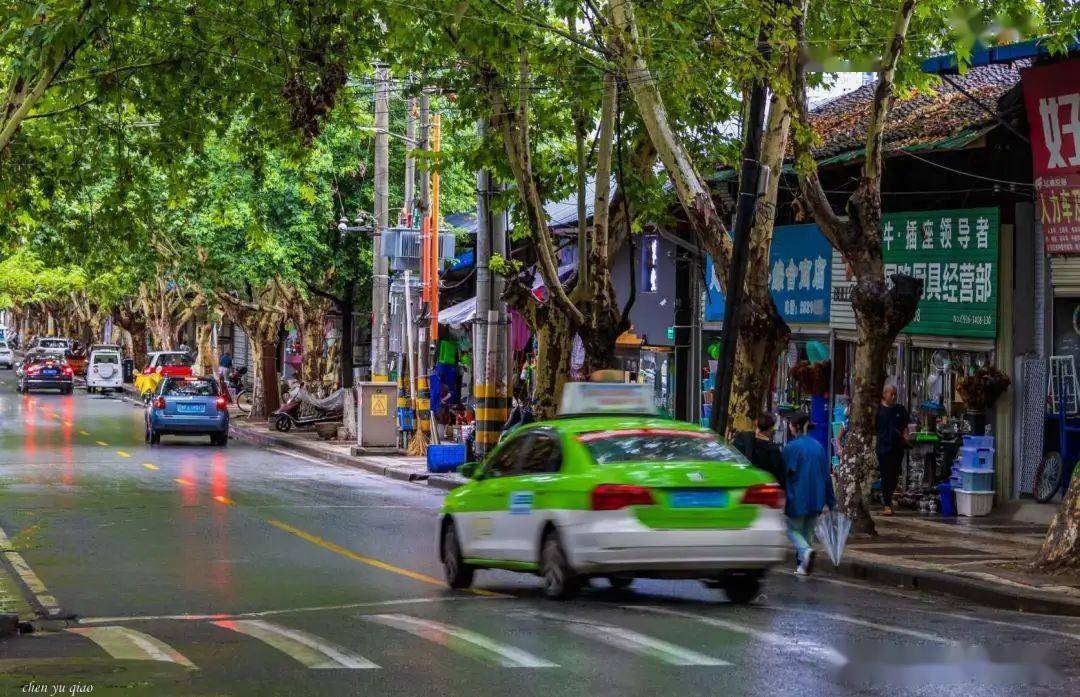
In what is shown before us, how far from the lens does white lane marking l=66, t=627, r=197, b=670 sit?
10066mm

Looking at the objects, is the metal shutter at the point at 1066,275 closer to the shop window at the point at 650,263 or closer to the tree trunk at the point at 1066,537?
the tree trunk at the point at 1066,537

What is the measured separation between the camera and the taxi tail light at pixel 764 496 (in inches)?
500

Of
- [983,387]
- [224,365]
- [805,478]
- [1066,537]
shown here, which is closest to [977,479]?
[983,387]

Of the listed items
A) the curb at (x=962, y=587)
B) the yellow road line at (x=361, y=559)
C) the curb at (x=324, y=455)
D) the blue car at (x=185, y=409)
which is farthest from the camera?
the blue car at (x=185, y=409)

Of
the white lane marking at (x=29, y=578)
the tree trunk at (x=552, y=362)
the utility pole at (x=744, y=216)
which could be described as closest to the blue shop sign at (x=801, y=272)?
the tree trunk at (x=552, y=362)

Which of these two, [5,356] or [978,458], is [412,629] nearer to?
[978,458]

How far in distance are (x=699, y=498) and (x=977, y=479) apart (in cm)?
1012

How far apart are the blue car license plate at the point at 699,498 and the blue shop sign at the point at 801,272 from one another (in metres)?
13.5

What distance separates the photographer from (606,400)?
15.2m

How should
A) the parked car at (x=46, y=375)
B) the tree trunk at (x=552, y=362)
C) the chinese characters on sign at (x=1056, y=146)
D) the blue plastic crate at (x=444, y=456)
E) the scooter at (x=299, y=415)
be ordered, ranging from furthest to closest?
the parked car at (x=46, y=375)
the scooter at (x=299, y=415)
the blue plastic crate at (x=444, y=456)
the tree trunk at (x=552, y=362)
the chinese characters on sign at (x=1056, y=146)

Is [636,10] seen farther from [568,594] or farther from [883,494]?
[568,594]

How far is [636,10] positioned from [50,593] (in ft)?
34.7

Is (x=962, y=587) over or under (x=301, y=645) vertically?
under

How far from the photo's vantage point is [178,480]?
87.1ft
